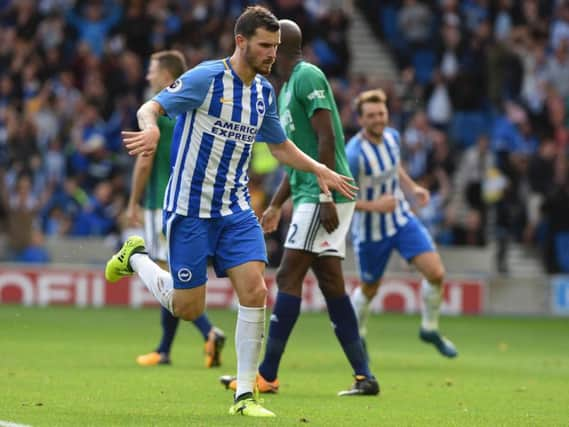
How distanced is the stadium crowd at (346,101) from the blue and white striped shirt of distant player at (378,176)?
28.2 feet

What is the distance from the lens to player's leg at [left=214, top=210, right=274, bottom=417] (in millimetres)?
7953

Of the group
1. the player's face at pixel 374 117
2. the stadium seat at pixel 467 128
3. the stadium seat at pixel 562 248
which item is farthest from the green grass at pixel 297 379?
the stadium seat at pixel 467 128

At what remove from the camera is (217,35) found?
24422mm

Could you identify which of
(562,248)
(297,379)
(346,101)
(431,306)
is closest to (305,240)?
(297,379)

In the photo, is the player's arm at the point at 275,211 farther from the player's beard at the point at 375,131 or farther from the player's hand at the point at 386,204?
the player's beard at the point at 375,131

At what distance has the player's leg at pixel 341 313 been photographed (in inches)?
374

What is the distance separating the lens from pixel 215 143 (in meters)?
8.04

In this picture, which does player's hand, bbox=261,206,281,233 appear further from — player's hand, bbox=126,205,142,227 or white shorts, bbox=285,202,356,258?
player's hand, bbox=126,205,142,227

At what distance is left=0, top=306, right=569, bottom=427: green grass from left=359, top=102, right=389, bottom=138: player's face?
2.10 metres

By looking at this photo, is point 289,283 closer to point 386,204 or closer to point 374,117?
point 386,204

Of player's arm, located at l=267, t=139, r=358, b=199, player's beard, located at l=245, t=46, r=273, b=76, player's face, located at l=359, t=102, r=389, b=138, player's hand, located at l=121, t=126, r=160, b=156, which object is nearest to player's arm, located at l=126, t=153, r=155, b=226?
player's face, located at l=359, t=102, r=389, b=138

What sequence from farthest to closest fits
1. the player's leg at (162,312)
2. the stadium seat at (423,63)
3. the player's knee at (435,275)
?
the stadium seat at (423,63)
the player's knee at (435,275)
the player's leg at (162,312)

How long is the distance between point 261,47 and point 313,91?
1.44 metres

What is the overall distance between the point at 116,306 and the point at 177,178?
12793 millimetres
